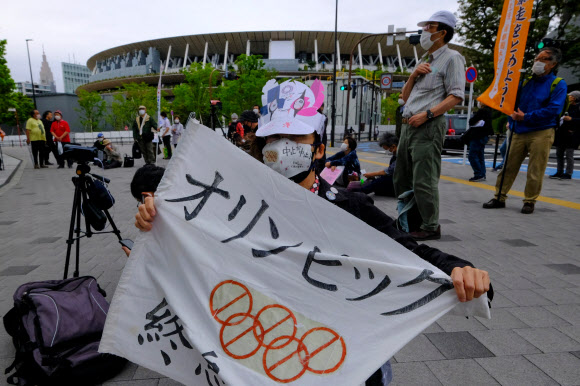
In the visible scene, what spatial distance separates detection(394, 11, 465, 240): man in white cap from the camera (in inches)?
142

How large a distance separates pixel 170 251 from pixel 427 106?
10.6 feet

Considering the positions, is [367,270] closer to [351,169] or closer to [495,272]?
[495,272]

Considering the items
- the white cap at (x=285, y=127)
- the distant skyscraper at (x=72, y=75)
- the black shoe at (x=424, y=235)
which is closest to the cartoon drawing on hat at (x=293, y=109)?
the white cap at (x=285, y=127)

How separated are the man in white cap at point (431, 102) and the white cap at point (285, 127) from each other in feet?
7.85

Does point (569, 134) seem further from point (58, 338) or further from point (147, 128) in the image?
point (147, 128)

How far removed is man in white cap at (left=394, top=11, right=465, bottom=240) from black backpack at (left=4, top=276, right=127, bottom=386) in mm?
3072

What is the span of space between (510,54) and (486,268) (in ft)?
11.9

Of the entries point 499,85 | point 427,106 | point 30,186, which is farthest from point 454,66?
point 30,186

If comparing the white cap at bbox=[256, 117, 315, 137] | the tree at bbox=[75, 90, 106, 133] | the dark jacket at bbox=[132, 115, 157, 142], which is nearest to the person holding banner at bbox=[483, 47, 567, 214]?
the white cap at bbox=[256, 117, 315, 137]

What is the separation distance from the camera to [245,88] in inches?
1547

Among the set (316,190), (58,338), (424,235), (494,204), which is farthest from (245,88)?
(316,190)

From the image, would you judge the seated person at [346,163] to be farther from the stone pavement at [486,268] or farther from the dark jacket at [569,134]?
the dark jacket at [569,134]

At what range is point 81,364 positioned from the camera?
191 cm

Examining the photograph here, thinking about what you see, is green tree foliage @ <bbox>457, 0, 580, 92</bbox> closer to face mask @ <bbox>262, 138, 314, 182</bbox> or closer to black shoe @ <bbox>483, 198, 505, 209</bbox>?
black shoe @ <bbox>483, 198, 505, 209</bbox>
